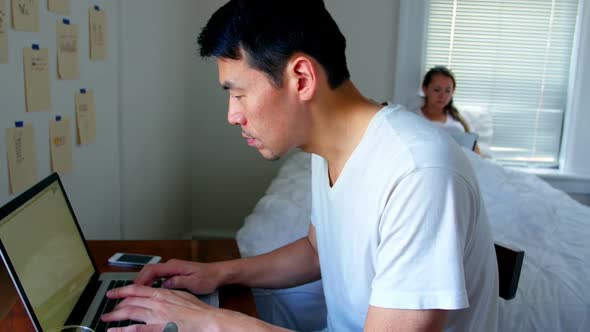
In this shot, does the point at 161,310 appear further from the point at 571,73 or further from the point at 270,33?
the point at 571,73

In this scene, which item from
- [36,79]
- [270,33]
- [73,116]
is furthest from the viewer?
[73,116]

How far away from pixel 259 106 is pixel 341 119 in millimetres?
136

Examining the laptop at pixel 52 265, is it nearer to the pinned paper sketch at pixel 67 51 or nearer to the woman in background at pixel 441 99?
the pinned paper sketch at pixel 67 51

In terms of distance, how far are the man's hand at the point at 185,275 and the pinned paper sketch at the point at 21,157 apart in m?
0.32

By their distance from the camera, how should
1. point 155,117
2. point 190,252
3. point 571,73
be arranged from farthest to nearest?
1. point 571,73
2. point 155,117
3. point 190,252

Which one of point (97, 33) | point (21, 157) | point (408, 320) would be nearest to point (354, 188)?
point (408, 320)

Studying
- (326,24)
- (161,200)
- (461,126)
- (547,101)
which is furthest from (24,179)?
(547,101)

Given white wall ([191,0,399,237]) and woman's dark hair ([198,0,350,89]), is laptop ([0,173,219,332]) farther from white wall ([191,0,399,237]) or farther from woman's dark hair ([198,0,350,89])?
white wall ([191,0,399,237])

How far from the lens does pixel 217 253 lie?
130cm

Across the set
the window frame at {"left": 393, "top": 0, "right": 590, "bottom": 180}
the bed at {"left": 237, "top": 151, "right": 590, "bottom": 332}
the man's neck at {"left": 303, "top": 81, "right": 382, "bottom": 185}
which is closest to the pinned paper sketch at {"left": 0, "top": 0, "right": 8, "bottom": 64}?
the man's neck at {"left": 303, "top": 81, "right": 382, "bottom": 185}

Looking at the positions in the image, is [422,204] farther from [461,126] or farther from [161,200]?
[461,126]

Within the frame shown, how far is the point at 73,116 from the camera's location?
55.2 inches

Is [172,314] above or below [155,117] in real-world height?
below

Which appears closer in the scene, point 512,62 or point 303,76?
point 303,76
